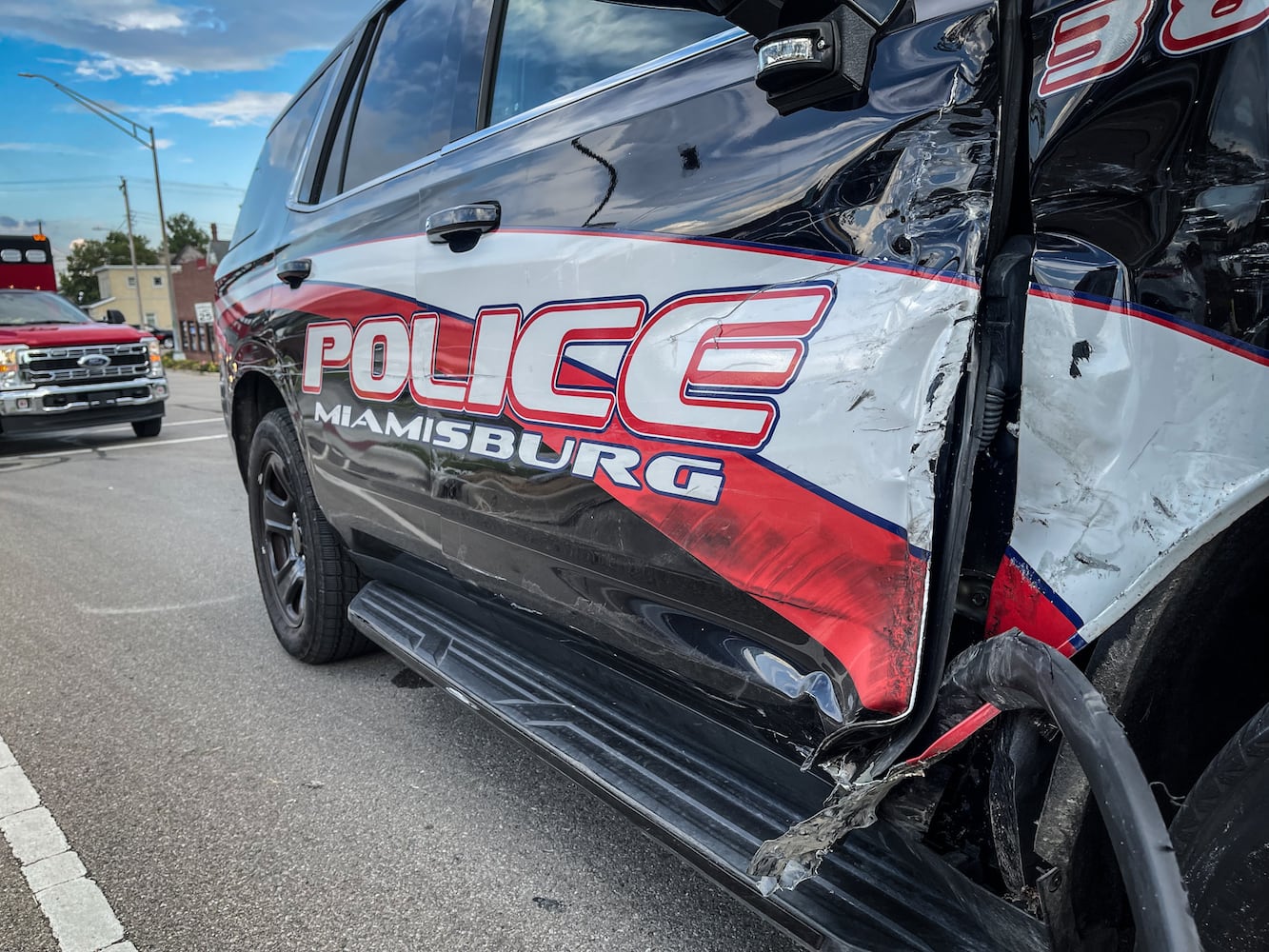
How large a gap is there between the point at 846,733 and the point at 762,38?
3.31ft

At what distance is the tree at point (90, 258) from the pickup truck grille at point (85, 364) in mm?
88206

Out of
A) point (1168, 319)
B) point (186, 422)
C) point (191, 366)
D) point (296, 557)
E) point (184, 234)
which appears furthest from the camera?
point (184, 234)

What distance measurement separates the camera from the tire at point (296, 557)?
127 inches

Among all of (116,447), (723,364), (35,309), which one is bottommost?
(116,447)

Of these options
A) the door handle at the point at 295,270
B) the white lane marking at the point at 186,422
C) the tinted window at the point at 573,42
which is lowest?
the white lane marking at the point at 186,422

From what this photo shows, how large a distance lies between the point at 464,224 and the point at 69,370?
32.1 feet

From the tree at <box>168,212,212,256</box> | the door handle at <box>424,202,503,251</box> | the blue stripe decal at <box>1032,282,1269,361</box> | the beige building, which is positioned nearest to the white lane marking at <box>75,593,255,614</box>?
the door handle at <box>424,202,503,251</box>

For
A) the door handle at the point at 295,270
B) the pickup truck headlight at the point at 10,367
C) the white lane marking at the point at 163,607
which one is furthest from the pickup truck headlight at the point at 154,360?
the door handle at the point at 295,270

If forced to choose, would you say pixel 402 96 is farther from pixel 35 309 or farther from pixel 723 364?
pixel 35 309

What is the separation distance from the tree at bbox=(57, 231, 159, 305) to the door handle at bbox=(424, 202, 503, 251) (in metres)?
98.0

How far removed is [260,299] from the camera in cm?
347

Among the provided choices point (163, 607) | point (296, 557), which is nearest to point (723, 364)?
point (296, 557)

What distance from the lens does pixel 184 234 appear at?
290 ft

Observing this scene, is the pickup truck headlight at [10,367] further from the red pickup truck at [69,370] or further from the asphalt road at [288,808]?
the asphalt road at [288,808]
